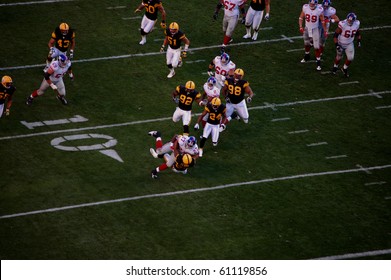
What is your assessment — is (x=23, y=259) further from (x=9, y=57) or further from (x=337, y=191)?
(x=9, y=57)

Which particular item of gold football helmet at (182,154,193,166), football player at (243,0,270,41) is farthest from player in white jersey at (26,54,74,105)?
football player at (243,0,270,41)

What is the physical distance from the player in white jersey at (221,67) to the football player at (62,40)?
3727 mm

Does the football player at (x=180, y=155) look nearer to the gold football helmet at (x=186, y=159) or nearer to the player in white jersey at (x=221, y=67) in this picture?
the gold football helmet at (x=186, y=159)

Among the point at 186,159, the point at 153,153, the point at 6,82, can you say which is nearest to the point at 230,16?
the point at 153,153

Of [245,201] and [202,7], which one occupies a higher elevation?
[202,7]

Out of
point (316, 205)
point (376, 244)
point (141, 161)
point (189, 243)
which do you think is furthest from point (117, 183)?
point (376, 244)

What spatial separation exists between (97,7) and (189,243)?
1265cm

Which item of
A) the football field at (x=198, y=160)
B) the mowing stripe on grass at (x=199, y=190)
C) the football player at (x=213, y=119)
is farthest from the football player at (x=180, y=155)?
the football player at (x=213, y=119)

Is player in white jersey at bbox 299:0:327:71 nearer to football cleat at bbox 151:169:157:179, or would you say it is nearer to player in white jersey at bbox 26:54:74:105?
player in white jersey at bbox 26:54:74:105

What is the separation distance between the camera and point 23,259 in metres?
19.3

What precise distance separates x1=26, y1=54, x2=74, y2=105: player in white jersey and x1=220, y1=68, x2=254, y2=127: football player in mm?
3988

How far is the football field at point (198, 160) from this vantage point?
20.5 meters

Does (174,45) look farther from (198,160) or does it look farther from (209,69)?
(198,160)

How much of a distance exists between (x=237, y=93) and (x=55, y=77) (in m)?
4.52
